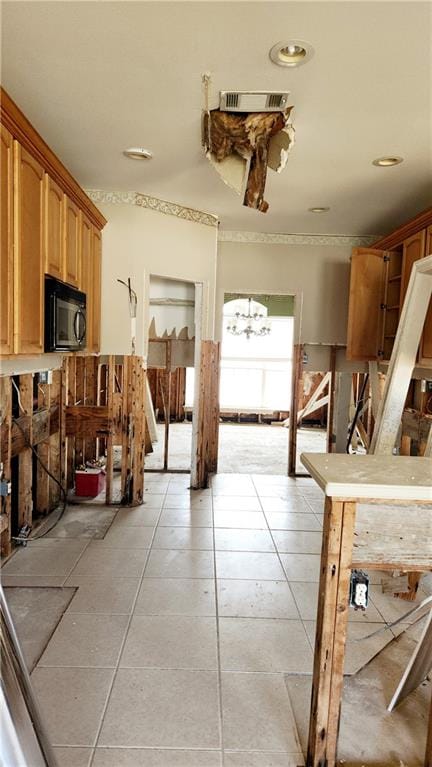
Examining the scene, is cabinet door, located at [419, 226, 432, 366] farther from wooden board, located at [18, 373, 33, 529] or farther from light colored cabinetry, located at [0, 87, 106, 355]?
wooden board, located at [18, 373, 33, 529]

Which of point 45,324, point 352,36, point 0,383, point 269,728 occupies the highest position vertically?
point 352,36

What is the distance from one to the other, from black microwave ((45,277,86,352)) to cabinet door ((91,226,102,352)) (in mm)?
566

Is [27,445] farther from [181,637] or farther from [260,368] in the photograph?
[260,368]

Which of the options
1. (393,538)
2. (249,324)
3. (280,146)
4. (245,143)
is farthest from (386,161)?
(249,324)

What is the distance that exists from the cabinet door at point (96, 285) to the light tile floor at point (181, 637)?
1.47 metres

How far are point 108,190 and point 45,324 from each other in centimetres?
175

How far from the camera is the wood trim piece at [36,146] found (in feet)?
6.60

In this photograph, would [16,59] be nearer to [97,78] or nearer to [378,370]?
[97,78]

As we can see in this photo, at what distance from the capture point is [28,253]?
2.35m

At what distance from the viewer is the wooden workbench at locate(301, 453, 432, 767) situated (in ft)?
4.72

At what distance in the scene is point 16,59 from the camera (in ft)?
6.68

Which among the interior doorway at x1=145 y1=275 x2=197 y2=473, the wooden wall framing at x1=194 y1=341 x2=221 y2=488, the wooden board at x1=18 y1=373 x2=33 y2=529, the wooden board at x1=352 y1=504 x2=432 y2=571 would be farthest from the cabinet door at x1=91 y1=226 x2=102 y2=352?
the wooden board at x1=352 y1=504 x2=432 y2=571

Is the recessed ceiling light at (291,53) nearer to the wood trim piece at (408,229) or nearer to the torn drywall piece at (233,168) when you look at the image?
the torn drywall piece at (233,168)

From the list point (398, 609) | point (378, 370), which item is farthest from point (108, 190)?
point (398, 609)
